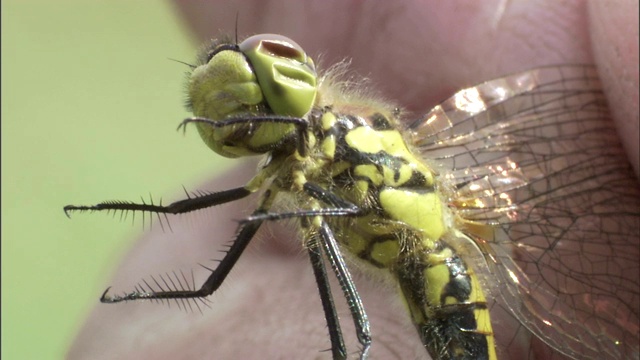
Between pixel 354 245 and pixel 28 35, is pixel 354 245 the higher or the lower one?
the lower one

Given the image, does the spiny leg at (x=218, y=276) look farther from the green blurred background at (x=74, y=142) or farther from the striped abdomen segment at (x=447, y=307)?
the green blurred background at (x=74, y=142)

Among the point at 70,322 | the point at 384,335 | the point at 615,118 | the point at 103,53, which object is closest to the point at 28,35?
the point at 103,53

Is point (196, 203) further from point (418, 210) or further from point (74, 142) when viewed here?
point (74, 142)

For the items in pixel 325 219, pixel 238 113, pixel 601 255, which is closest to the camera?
pixel 238 113

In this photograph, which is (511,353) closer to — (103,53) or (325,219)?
(325,219)

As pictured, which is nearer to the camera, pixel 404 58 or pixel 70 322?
pixel 404 58

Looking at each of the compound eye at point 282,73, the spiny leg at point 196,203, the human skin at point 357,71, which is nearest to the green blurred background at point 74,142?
the human skin at point 357,71

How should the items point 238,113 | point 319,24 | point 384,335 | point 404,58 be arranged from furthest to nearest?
point 319,24, point 404,58, point 384,335, point 238,113

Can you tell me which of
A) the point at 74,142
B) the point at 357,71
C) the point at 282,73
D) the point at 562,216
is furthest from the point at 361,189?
the point at 74,142
